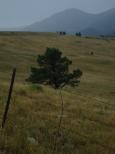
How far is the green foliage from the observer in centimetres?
3662

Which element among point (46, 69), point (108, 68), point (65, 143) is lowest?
point (108, 68)

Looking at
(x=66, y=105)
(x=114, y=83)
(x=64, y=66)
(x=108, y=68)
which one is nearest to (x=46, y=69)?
(x=64, y=66)

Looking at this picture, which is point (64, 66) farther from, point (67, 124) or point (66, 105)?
point (67, 124)

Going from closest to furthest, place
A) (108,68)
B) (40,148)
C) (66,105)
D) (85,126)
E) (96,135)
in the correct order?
1. (40,148)
2. (96,135)
3. (85,126)
4. (66,105)
5. (108,68)

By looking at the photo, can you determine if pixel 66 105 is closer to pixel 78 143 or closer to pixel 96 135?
pixel 96 135

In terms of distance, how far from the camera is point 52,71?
3756 centimetres

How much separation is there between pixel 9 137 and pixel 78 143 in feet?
7.01

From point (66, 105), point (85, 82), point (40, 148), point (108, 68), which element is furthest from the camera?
point (108, 68)

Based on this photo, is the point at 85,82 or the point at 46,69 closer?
the point at 46,69

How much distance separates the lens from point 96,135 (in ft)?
35.7

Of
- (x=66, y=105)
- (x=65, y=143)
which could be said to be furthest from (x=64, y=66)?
(x=65, y=143)

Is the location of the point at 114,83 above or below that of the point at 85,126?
below

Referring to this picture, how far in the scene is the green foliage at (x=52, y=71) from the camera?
1442 inches

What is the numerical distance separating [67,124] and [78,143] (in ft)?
5.81
